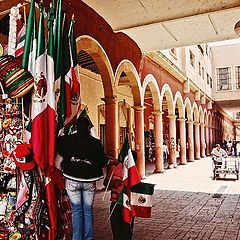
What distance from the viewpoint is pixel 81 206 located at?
4230 mm

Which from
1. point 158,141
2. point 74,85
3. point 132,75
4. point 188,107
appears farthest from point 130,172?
point 188,107

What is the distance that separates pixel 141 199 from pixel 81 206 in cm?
76

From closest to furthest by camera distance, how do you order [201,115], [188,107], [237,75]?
[188,107] → [201,115] → [237,75]

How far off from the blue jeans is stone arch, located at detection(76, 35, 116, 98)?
4.74m

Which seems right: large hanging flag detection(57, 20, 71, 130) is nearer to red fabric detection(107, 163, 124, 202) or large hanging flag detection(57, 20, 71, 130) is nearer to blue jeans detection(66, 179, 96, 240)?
blue jeans detection(66, 179, 96, 240)

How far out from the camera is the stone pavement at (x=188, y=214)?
563cm

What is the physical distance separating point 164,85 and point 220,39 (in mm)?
7234

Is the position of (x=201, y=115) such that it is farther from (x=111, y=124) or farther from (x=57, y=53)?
(x=57, y=53)

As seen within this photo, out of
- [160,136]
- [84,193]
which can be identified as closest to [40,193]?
[84,193]

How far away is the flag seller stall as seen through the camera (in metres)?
3.74

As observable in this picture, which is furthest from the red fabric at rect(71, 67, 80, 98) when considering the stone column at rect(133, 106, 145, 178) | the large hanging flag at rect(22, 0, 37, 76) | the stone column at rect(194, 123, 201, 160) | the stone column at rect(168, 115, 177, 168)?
the stone column at rect(194, 123, 201, 160)

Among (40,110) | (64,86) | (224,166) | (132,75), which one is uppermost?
(132,75)

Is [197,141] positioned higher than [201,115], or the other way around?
[201,115]

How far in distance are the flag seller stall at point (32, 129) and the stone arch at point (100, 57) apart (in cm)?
421
